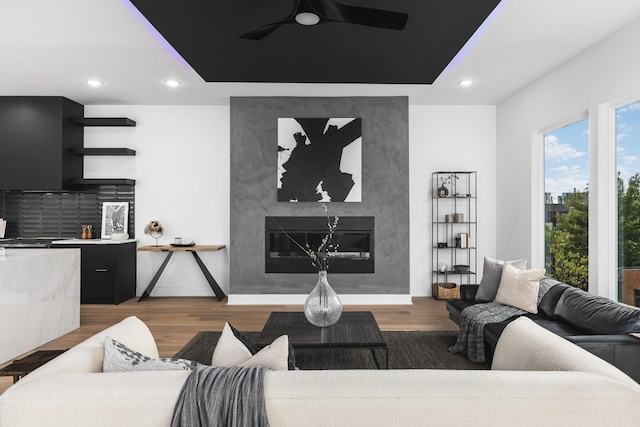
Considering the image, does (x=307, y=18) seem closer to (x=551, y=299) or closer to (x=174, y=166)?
(x=551, y=299)

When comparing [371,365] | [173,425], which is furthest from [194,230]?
[173,425]

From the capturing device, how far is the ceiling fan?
2477 millimetres

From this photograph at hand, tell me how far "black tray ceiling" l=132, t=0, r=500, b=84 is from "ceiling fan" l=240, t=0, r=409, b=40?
286 millimetres

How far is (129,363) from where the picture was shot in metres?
1.41

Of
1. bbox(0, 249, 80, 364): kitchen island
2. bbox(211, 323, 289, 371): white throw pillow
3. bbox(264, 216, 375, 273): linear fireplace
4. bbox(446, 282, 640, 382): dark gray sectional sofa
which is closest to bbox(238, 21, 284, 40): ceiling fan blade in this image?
bbox(211, 323, 289, 371): white throw pillow

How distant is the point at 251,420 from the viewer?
1154 mm

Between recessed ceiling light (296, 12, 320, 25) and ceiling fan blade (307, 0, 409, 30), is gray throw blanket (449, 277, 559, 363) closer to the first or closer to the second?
ceiling fan blade (307, 0, 409, 30)

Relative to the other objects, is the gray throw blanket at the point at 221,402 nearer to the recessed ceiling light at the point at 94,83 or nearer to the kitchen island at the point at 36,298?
the kitchen island at the point at 36,298

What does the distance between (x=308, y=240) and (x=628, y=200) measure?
11.1 feet

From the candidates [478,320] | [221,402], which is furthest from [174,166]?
[221,402]

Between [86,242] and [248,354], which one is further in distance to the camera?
[86,242]

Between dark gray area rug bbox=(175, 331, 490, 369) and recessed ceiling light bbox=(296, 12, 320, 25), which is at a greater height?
recessed ceiling light bbox=(296, 12, 320, 25)

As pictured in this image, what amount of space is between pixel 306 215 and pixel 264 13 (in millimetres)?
2953

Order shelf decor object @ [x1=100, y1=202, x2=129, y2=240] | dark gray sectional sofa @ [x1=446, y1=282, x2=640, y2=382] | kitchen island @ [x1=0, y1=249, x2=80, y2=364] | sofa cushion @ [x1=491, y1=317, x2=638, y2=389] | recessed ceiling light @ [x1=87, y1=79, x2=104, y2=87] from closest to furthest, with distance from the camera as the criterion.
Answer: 1. sofa cushion @ [x1=491, y1=317, x2=638, y2=389]
2. dark gray sectional sofa @ [x1=446, y1=282, x2=640, y2=382]
3. kitchen island @ [x1=0, y1=249, x2=80, y2=364]
4. recessed ceiling light @ [x1=87, y1=79, x2=104, y2=87]
5. shelf decor object @ [x1=100, y1=202, x2=129, y2=240]
